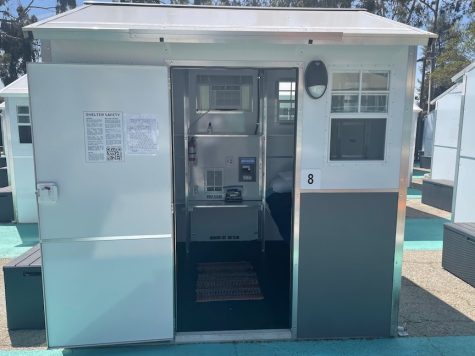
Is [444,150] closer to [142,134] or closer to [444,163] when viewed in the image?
[444,163]

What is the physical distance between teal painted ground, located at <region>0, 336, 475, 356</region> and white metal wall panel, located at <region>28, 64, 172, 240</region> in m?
0.92

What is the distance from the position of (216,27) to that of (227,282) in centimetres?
264

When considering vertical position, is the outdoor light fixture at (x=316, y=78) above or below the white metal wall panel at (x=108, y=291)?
above

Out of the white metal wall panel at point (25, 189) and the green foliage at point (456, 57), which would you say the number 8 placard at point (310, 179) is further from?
the green foliage at point (456, 57)

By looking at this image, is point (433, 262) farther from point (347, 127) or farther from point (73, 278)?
point (73, 278)

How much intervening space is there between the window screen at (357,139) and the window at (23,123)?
209 inches

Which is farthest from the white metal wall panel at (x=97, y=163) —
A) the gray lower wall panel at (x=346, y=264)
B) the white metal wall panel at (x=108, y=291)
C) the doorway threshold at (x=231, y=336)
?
the gray lower wall panel at (x=346, y=264)

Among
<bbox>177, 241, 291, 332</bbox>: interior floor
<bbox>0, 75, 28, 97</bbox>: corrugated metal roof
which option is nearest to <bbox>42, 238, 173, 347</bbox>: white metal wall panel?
<bbox>177, 241, 291, 332</bbox>: interior floor

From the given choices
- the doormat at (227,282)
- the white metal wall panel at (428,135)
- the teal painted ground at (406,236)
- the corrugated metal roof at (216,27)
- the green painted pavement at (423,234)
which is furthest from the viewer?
the white metal wall panel at (428,135)

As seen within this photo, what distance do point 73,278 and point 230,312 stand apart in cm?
142

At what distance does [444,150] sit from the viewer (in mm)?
8312

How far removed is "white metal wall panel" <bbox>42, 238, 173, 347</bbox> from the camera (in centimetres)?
286

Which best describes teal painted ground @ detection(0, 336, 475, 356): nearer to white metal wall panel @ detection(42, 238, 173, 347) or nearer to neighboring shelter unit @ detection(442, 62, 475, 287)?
white metal wall panel @ detection(42, 238, 173, 347)

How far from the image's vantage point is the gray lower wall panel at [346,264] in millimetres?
3039
